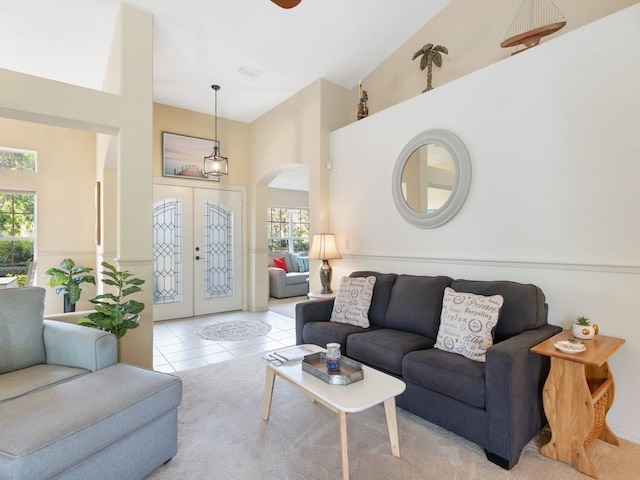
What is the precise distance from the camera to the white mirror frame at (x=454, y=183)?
9.70 feet

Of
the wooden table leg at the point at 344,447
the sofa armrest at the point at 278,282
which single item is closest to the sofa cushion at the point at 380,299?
the wooden table leg at the point at 344,447

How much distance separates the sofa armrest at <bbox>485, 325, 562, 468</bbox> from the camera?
1802mm

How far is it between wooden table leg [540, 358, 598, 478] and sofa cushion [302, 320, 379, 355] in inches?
54.3

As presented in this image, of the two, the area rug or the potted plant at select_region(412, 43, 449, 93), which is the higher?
the potted plant at select_region(412, 43, 449, 93)

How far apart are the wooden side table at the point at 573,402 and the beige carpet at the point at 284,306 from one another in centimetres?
396

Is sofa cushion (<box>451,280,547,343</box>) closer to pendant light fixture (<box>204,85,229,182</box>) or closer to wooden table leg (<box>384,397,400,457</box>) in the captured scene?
wooden table leg (<box>384,397,400,457</box>)

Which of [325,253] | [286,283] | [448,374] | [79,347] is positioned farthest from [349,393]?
[286,283]

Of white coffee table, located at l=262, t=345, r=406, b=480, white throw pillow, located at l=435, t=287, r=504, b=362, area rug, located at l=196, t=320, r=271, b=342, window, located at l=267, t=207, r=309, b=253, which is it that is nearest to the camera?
white coffee table, located at l=262, t=345, r=406, b=480

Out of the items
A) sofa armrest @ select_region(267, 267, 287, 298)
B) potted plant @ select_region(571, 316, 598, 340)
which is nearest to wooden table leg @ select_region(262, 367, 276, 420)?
potted plant @ select_region(571, 316, 598, 340)

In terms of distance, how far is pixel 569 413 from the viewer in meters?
1.89

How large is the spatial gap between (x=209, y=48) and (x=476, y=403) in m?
4.12

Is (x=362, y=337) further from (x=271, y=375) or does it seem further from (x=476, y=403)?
(x=476, y=403)

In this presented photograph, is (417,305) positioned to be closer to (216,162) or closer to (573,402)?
(573,402)

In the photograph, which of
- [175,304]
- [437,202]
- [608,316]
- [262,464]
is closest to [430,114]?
[437,202]
